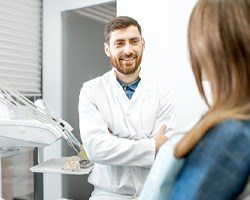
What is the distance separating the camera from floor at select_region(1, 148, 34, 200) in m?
2.66

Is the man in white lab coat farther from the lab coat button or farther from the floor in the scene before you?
the floor

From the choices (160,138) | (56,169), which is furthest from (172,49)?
(56,169)

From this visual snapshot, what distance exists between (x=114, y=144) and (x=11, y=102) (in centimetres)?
67

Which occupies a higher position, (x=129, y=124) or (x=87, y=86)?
(x=87, y=86)

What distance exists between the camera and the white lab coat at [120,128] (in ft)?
4.51

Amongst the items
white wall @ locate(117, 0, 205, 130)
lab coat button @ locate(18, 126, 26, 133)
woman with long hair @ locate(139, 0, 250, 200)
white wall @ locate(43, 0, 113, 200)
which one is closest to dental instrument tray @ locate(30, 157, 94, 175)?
lab coat button @ locate(18, 126, 26, 133)

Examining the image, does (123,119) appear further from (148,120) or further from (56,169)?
(56,169)

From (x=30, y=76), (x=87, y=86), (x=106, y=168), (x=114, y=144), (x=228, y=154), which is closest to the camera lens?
(x=228, y=154)

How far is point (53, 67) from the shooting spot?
2.78 meters

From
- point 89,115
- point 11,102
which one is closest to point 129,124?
point 89,115

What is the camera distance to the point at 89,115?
4.93 feet

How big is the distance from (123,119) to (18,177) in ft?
5.52

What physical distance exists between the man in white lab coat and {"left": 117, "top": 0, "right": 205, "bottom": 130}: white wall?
494mm

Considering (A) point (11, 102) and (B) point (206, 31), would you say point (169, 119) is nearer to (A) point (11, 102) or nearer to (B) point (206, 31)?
(A) point (11, 102)
